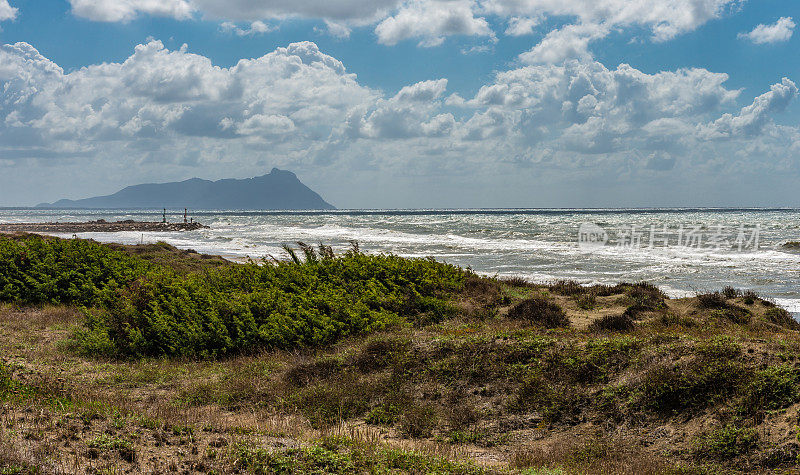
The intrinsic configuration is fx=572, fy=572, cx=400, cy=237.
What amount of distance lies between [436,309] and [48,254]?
12.1 m

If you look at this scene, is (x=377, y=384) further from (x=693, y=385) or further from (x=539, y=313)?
(x=539, y=313)

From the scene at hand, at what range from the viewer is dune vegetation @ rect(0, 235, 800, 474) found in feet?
18.5

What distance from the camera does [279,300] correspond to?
12.1m

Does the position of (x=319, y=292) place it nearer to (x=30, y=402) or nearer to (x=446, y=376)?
(x=446, y=376)

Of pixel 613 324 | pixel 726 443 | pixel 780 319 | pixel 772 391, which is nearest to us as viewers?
pixel 726 443

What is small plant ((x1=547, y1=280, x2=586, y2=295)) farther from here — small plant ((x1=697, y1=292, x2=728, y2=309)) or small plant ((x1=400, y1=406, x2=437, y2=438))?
small plant ((x1=400, y1=406, x2=437, y2=438))

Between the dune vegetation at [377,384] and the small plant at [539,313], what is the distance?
0.07 m

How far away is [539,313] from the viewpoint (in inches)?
531

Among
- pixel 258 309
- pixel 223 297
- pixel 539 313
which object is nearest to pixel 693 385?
pixel 539 313

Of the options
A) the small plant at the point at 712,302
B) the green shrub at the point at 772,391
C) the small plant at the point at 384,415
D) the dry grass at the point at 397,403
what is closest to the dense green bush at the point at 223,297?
the dry grass at the point at 397,403

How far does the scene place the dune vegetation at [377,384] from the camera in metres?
5.65

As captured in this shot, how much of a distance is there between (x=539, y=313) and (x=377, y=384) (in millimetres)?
6302

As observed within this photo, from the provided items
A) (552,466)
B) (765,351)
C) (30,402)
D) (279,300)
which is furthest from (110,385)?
(765,351)

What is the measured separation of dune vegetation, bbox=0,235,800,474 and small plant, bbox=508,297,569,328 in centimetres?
7
